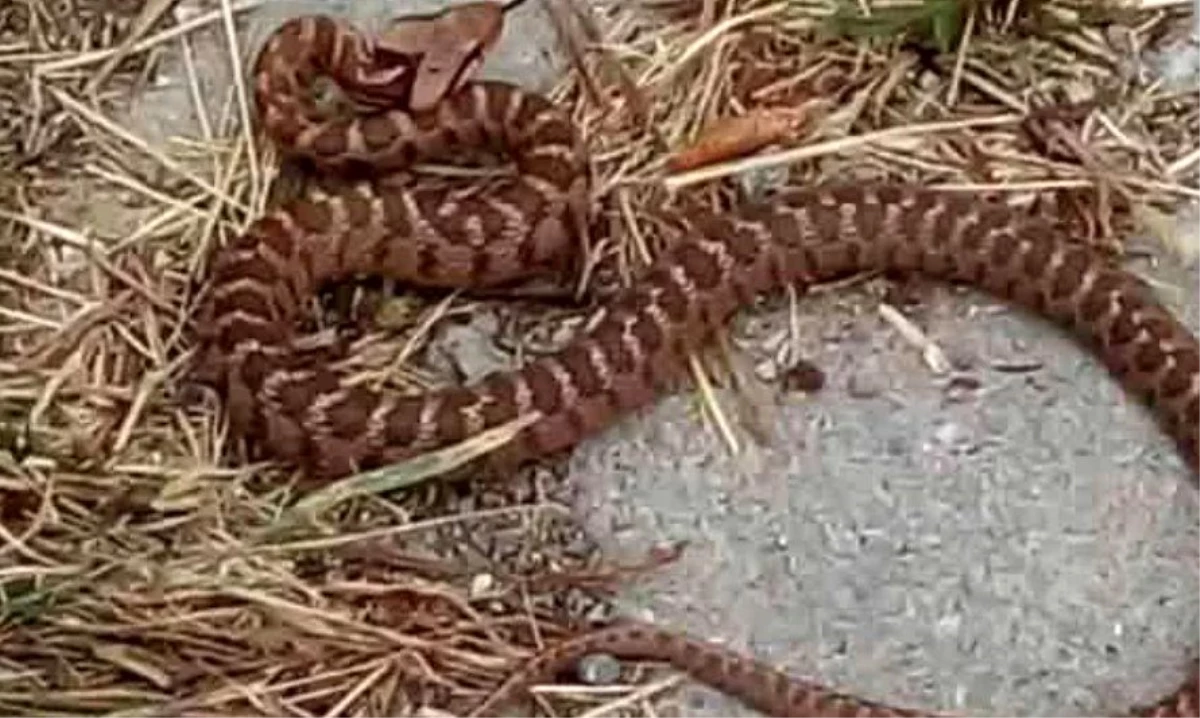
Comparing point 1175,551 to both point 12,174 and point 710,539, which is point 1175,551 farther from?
point 12,174

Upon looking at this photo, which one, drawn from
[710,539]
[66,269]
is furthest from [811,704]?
[66,269]

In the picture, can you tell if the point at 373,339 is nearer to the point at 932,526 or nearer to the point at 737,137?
the point at 737,137

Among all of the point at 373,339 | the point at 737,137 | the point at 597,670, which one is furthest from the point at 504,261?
the point at 597,670

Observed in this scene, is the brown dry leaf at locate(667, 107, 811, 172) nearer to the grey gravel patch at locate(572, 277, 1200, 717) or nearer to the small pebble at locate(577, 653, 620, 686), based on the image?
the grey gravel patch at locate(572, 277, 1200, 717)

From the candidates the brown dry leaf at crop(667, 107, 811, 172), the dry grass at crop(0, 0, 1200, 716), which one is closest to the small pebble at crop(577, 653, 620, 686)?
the dry grass at crop(0, 0, 1200, 716)

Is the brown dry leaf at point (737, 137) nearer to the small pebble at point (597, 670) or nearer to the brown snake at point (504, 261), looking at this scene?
the brown snake at point (504, 261)

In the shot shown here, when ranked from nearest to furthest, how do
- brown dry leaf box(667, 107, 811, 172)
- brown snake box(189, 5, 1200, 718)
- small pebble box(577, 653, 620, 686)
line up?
small pebble box(577, 653, 620, 686)
brown snake box(189, 5, 1200, 718)
brown dry leaf box(667, 107, 811, 172)

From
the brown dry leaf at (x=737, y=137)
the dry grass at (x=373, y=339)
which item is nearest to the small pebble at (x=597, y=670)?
the dry grass at (x=373, y=339)
